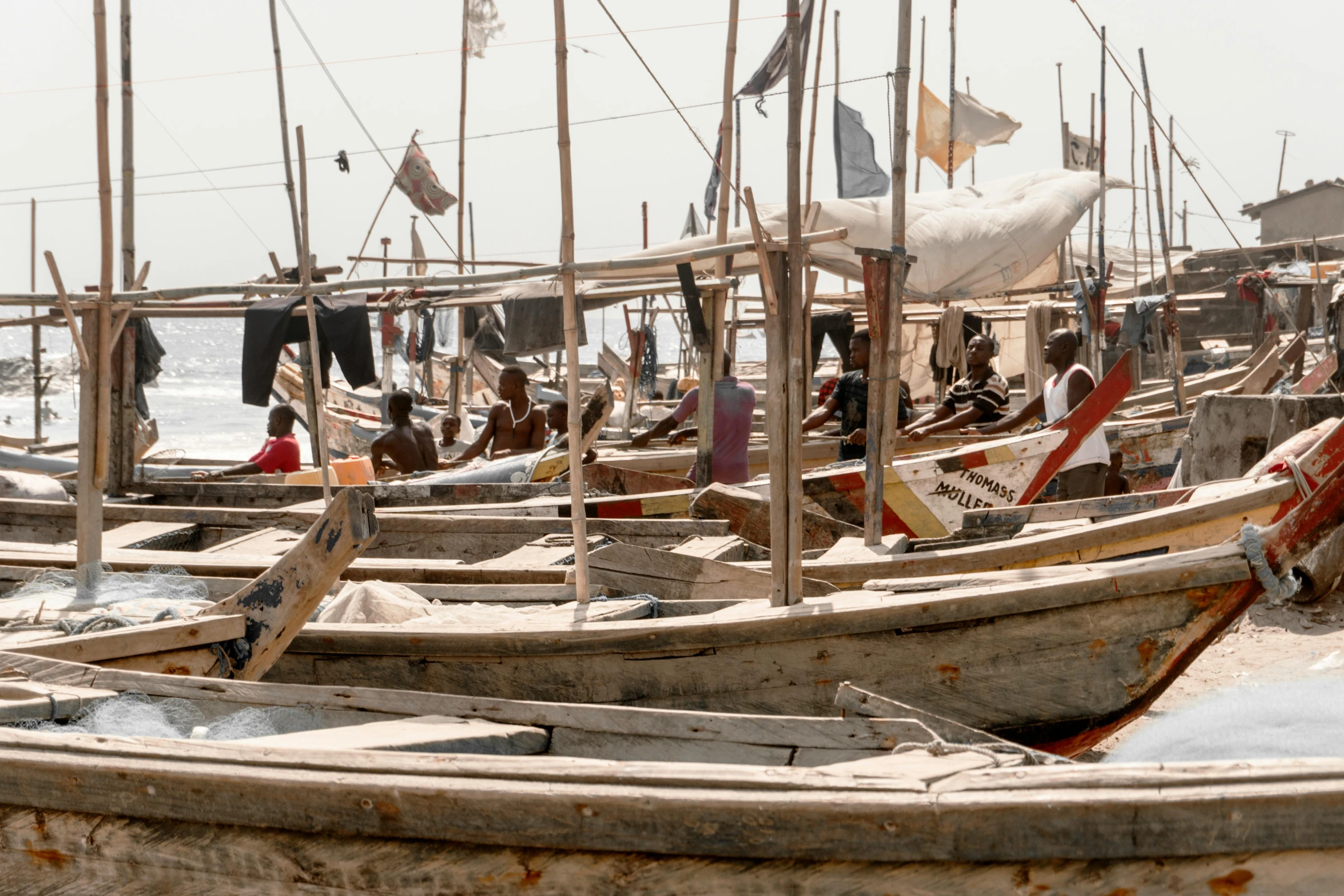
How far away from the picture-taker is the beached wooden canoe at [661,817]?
6.87ft

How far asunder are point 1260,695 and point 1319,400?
15.7 feet

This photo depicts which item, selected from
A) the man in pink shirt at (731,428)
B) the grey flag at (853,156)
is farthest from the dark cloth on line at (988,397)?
the grey flag at (853,156)

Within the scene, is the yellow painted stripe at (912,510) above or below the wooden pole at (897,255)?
below

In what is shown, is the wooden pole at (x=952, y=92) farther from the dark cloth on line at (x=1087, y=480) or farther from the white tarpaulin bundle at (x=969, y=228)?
the dark cloth on line at (x=1087, y=480)

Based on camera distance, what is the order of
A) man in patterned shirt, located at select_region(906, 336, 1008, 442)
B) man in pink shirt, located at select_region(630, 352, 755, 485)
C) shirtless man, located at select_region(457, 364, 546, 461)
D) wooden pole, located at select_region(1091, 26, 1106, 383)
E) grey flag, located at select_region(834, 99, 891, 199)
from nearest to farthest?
man in pink shirt, located at select_region(630, 352, 755, 485), man in patterned shirt, located at select_region(906, 336, 1008, 442), shirtless man, located at select_region(457, 364, 546, 461), wooden pole, located at select_region(1091, 26, 1106, 383), grey flag, located at select_region(834, 99, 891, 199)

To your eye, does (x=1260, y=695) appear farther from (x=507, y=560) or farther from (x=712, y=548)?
(x=507, y=560)

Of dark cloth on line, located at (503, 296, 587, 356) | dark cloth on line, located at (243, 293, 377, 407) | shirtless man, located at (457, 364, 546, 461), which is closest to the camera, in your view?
dark cloth on line, located at (243, 293, 377, 407)

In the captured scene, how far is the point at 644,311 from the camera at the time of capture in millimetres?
15508

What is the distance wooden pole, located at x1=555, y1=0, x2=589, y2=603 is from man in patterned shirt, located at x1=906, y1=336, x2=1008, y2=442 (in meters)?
4.08

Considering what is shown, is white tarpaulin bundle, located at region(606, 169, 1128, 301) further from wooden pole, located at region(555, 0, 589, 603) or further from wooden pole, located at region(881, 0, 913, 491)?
wooden pole, located at region(555, 0, 589, 603)

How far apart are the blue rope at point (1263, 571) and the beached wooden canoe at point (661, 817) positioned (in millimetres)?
1378

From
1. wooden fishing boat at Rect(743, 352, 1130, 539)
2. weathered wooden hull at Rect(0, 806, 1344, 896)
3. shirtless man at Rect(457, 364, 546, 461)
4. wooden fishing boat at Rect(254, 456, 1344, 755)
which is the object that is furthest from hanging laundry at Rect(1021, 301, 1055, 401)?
weathered wooden hull at Rect(0, 806, 1344, 896)

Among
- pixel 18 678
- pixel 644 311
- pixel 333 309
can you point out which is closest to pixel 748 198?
pixel 18 678

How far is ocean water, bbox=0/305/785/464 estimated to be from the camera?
107 ft
